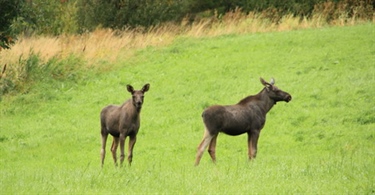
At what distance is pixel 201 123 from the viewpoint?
77.6 ft

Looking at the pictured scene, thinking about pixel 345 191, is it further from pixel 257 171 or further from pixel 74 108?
pixel 74 108

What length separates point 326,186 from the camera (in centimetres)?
1180

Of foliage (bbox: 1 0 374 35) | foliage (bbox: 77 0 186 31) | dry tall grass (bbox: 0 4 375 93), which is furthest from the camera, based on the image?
foliage (bbox: 77 0 186 31)

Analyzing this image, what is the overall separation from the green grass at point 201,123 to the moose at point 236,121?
1.63ft

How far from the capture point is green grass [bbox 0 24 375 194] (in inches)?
489

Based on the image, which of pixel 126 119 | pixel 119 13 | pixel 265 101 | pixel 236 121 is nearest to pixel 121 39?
pixel 119 13

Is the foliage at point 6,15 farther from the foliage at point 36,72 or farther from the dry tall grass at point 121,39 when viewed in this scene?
the dry tall grass at point 121,39

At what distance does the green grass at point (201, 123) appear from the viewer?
12.4 metres

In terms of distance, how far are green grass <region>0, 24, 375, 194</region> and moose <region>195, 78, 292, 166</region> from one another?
0.50 metres

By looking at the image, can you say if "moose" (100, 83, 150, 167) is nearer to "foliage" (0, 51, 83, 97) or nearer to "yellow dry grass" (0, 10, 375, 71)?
"foliage" (0, 51, 83, 97)

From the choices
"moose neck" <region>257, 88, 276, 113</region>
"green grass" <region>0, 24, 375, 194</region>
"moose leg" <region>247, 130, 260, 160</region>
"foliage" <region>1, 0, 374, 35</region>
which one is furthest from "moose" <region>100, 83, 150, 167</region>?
"foliage" <region>1, 0, 374, 35</region>

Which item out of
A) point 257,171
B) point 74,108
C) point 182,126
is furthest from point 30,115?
point 257,171

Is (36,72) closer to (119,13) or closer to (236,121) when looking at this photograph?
(119,13)

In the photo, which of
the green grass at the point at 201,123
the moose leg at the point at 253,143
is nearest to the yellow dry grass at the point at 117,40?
the green grass at the point at 201,123
